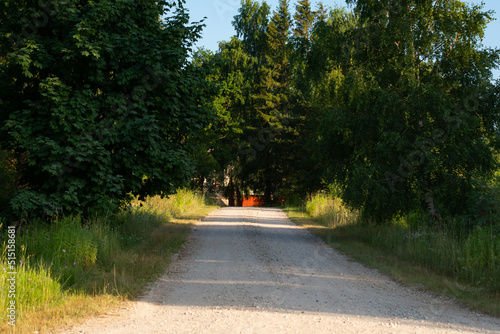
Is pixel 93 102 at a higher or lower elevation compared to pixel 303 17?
lower

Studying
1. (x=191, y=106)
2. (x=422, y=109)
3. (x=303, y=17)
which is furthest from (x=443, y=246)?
(x=303, y=17)

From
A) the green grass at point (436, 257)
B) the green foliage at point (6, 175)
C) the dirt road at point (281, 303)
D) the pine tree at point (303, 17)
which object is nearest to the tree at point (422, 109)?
the green grass at point (436, 257)

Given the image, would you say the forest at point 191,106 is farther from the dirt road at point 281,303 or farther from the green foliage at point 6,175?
the dirt road at point 281,303

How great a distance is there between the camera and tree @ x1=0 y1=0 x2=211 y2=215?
385 inches

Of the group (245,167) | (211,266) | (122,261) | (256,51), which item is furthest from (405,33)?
(256,51)

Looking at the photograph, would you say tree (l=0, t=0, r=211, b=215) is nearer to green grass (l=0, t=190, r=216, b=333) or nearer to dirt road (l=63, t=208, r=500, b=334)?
green grass (l=0, t=190, r=216, b=333)

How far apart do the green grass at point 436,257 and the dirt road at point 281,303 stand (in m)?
0.50

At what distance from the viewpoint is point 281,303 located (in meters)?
6.83

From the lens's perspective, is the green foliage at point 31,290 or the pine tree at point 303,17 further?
the pine tree at point 303,17

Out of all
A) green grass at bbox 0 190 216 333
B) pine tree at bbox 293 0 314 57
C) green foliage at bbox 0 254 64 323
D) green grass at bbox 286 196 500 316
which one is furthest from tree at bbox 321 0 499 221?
pine tree at bbox 293 0 314 57

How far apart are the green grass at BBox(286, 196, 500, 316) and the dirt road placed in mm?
504

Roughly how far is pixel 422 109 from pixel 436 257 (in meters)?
4.79

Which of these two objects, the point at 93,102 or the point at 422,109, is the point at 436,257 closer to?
the point at 422,109

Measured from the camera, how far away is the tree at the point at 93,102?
9.77m
